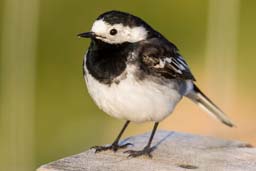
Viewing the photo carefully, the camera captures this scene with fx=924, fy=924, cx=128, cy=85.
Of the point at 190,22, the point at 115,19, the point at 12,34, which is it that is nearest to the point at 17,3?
the point at 12,34

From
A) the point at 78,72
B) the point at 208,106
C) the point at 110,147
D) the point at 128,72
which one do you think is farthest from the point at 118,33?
the point at 78,72

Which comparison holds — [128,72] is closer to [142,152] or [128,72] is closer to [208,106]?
[142,152]

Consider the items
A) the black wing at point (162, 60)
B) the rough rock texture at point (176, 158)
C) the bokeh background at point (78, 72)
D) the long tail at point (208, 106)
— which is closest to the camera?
the rough rock texture at point (176, 158)

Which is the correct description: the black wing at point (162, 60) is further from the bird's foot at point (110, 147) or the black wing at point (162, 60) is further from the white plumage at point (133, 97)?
the bird's foot at point (110, 147)

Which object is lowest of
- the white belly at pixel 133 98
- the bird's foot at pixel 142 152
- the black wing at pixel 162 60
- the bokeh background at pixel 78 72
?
the bokeh background at pixel 78 72

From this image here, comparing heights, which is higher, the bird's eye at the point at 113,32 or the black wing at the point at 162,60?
the bird's eye at the point at 113,32

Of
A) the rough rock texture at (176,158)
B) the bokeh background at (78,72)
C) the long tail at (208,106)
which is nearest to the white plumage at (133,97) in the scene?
the rough rock texture at (176,158)

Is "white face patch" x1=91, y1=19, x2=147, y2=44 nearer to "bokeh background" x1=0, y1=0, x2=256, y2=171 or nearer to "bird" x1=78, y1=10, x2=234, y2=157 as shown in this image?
"bird" x1=78, y1=10, x2=234, y2=157
